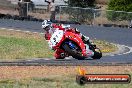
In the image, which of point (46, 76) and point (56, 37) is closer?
point (46, 76)

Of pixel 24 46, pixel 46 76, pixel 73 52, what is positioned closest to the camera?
pixel 46 76

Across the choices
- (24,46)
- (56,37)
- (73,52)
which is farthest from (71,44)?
(24,46)

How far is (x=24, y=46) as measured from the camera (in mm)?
28234

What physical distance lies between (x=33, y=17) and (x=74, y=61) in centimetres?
2579

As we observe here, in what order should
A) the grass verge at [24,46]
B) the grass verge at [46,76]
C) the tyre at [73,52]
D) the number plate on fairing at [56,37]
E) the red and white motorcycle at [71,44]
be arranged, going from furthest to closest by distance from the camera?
the grass verge at [24,46], the tyre at [73,52], the red and white motorcycle at [71,44], the number plate on fairing at [56,37], the grass verge at [46,76]

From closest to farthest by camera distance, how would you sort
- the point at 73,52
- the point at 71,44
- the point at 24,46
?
1. the point at 73,52
2. the point at 71,44
3. the point at 24,46

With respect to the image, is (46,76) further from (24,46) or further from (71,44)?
(24,46)

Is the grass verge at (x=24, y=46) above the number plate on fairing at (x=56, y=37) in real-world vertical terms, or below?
below

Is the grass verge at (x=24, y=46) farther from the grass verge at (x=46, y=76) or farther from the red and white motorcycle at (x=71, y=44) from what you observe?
the grass verge at (x=46, y=76)

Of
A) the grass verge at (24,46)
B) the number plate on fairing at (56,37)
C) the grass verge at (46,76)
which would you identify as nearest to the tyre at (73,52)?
the grass verge at (46,76)

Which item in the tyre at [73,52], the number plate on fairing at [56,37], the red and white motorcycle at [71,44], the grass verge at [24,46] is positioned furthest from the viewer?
the grass verge at [24,46]

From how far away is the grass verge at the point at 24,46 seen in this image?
24.2 metres

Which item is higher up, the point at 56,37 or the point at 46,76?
the point at 56,37

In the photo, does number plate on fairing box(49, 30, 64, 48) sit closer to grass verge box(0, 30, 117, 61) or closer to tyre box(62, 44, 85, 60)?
tyre box(62, 44, 85, 60)
